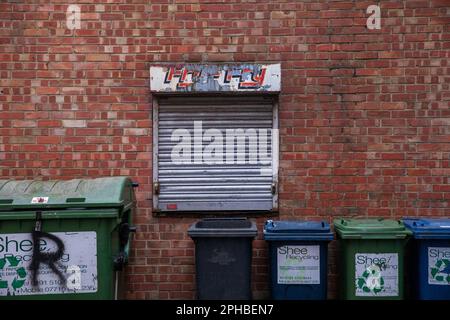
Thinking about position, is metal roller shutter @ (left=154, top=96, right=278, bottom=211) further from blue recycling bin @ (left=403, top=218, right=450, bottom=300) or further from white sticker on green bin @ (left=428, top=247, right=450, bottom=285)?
white sticker on green bin @ (left=428, top=247, right=450, bottom=285)

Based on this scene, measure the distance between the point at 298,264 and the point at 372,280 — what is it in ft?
2.40

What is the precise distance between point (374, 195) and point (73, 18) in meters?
4.03

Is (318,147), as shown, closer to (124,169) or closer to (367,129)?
(367,129)

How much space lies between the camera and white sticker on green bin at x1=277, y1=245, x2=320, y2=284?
5.58 m

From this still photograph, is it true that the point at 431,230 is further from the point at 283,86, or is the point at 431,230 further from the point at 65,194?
the point at 65,194

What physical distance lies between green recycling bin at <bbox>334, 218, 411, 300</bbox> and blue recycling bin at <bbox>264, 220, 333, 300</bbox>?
0.80ft

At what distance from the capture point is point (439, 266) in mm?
5562

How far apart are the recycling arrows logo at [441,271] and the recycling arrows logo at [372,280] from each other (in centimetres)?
53

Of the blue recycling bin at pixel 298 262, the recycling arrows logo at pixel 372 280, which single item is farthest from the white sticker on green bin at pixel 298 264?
the recycling arrows logo at pixel 372 280

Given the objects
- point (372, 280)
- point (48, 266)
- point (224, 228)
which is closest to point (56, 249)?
point (48, 266)

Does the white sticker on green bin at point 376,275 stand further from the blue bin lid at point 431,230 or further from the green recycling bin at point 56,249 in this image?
the green recycling bin at point 56,249

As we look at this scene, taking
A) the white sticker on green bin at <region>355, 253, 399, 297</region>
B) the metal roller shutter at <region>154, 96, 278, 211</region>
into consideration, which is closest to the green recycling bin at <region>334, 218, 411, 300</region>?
the white sticker on green bin at <region>355, 253, 399, 297</region>
